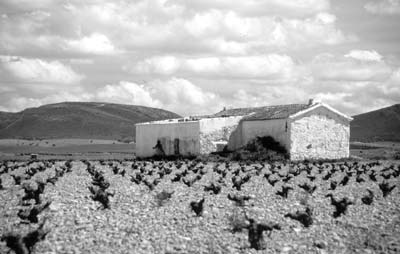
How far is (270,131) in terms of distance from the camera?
1649 inches

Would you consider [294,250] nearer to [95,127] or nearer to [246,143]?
[246,143]

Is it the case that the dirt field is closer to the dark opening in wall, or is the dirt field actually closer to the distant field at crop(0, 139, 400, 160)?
the dark opening in wall

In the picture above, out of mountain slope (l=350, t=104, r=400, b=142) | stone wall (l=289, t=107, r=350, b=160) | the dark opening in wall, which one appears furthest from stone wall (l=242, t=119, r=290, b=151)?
mountain slope (l=350, t=104, r=400, b=142)

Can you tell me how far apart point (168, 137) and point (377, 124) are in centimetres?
7055

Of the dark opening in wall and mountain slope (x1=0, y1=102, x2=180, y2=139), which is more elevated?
mountain slope (x1=0, y1=102, x2=180, y2=139)

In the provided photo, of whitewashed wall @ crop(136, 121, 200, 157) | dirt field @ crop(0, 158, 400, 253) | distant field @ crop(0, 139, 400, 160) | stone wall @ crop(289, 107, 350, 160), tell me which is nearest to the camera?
dirt field @ crop(0, 158, 400, 253)

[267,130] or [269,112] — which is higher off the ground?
[269,112]

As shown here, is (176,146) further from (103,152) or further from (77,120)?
(77,120)

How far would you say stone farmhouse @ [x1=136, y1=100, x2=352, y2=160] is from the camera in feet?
132

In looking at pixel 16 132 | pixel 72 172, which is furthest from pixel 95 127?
pixel 72 172

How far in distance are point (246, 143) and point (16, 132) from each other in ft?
350

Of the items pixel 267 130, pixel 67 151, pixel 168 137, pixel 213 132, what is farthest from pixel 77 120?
Answer: pixel 267 130

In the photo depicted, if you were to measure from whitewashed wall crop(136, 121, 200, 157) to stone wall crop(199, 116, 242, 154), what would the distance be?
0.39 meters

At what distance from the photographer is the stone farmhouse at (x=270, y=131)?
132 ft
